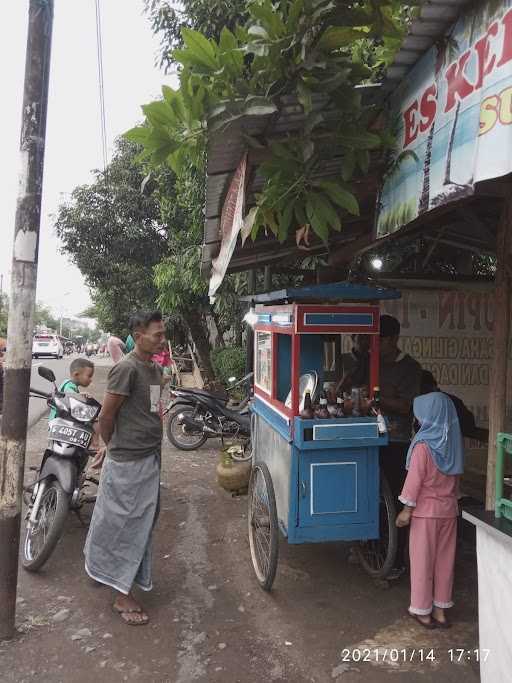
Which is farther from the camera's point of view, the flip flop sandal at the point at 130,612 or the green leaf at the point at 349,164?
the flip flop sandal at the point at 130,612

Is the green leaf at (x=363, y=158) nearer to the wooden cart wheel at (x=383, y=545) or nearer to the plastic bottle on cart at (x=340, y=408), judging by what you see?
the plastic bottle on cart at (x=340, y=408)

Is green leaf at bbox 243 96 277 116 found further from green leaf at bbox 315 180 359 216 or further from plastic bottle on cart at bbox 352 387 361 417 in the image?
plastic bottle on cart at bbox 352 387 361 417

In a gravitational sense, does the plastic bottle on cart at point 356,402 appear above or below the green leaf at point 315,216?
below

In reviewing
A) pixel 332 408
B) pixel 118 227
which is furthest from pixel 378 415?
pixel 118 227

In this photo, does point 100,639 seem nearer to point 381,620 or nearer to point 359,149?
point 381,620

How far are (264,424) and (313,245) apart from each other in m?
1.70

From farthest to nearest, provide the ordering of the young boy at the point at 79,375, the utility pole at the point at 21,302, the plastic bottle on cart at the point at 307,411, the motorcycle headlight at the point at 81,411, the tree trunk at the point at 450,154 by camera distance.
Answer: the young boy at the point at 79,375 → the motorcycle headlight at the point at 81,411 → the plastic bottle on cart at the point at 307,411 → the utility pole at the point at 21,302 → the tree trunk at the point at 450,154

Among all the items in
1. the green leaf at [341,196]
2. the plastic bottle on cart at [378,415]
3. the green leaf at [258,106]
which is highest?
the green leaf at [258,106]

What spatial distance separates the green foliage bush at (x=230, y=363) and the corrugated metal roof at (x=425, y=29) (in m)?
8.81

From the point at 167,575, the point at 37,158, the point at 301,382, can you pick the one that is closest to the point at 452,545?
the point at 301,382

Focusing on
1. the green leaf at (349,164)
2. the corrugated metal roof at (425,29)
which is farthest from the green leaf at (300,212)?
the corrugated metal roof at (425,29)

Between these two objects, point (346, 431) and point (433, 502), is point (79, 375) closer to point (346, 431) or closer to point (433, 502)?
point (346, 431)

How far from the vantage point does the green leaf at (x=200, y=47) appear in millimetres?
2170

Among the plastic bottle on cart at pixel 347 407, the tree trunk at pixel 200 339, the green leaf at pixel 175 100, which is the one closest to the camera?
the green leaf at pixel 175 100
